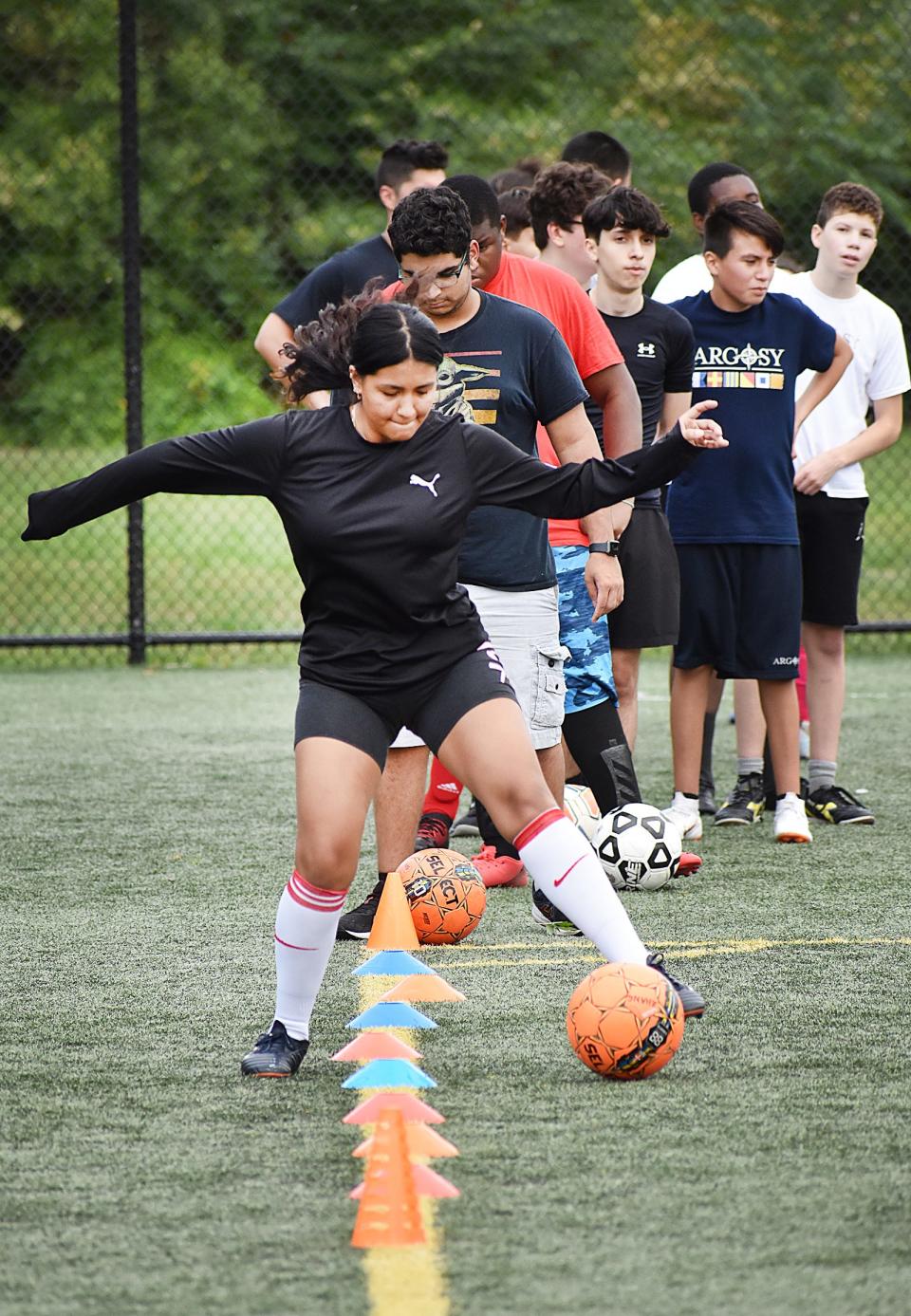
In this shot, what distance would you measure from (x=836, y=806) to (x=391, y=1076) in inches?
148

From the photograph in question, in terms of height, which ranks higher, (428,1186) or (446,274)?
(446,274)

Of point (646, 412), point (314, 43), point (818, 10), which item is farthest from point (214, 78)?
point (646, 412)

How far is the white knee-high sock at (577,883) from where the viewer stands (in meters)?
3.88

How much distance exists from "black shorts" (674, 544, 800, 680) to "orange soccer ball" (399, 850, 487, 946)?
1.69 metres

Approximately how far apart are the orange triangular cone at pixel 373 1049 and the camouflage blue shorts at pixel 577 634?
6.85ft

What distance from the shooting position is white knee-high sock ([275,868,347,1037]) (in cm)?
380

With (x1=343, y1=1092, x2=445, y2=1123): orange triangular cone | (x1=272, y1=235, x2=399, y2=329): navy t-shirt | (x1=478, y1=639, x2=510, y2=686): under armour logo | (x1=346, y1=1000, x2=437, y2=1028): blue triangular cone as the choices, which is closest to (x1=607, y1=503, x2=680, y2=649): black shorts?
(x1=272, y1=235, x2=399, y2=329): navy t-shirt

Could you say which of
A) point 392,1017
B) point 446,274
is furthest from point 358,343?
point 392,1017

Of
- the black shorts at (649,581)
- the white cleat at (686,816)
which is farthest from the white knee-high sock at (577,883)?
the white cleat at (686,816)

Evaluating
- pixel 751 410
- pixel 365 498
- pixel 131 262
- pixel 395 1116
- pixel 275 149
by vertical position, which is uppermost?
pixel 275 149

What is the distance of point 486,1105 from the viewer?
3.57m

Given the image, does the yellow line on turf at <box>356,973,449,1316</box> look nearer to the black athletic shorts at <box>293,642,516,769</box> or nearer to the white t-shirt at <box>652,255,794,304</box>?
the black athletic shorts at <box>293,642,516,769</box>

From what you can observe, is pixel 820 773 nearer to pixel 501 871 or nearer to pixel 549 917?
pixel 501 871

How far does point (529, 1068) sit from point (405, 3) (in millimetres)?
14824
